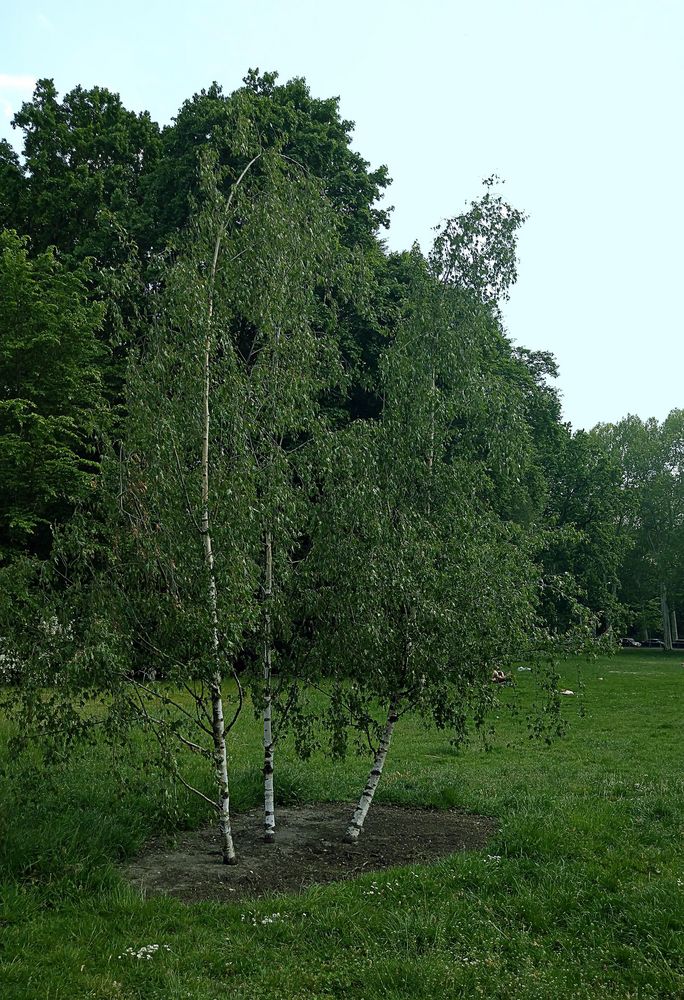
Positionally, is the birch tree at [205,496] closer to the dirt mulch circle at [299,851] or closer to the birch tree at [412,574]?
the dirt mulch circle at [299,851]

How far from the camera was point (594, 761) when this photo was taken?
578 inches

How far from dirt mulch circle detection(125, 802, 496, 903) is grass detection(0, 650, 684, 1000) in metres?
0.36

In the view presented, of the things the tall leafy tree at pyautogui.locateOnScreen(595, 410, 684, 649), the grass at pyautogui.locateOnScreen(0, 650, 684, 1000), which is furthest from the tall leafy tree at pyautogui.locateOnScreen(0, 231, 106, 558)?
the tall leafy tree at pyautogui.locateOnScreen(595, 410, 684, 649)

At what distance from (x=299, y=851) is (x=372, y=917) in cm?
220

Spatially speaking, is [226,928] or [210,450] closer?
[226,928]

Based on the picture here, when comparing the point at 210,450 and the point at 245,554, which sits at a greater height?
the point at 210,450

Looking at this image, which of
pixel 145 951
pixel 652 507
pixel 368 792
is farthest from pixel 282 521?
pixel 652 507

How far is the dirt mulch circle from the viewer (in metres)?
8.02

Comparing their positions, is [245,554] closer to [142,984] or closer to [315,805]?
[142,984]

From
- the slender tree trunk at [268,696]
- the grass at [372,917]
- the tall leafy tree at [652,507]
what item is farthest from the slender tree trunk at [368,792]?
the tall leafy tree at [652,507]

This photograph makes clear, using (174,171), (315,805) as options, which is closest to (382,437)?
(315,805)

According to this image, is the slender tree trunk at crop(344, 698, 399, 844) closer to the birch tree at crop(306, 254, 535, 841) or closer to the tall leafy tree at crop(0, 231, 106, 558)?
the birch tree at crop(306, 254, 535, 841)

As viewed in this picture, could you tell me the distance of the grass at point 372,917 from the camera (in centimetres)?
593

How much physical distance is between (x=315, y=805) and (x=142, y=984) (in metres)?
5.58
